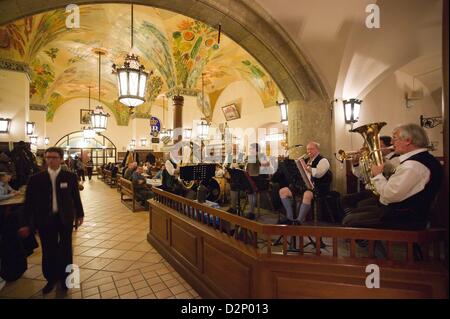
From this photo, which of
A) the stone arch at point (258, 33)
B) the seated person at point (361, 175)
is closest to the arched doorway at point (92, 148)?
the stone arch at point (258, 33)

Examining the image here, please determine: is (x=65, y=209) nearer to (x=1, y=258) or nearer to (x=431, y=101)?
(x=1, y=258)

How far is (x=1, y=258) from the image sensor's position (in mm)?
2734

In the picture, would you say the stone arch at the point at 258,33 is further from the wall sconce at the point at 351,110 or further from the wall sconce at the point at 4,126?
the wall sconce at the point at 4,126

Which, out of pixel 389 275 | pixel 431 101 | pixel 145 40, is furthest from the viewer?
pixel 145 40

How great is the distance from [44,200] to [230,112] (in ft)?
39.5

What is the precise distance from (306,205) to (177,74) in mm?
6430

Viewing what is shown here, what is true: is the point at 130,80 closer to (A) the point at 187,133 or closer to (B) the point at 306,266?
(B) the point at 306,266

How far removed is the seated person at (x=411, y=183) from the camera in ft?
5.94

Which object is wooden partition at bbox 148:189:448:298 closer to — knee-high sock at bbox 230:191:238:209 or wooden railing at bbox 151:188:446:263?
wooden railing at bbox 151:188:446:263

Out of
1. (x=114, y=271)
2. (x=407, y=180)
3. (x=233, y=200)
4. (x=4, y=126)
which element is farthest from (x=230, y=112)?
(x=407, y=180)

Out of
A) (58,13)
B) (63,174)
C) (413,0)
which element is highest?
(58,13)

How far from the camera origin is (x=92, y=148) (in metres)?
19.2
